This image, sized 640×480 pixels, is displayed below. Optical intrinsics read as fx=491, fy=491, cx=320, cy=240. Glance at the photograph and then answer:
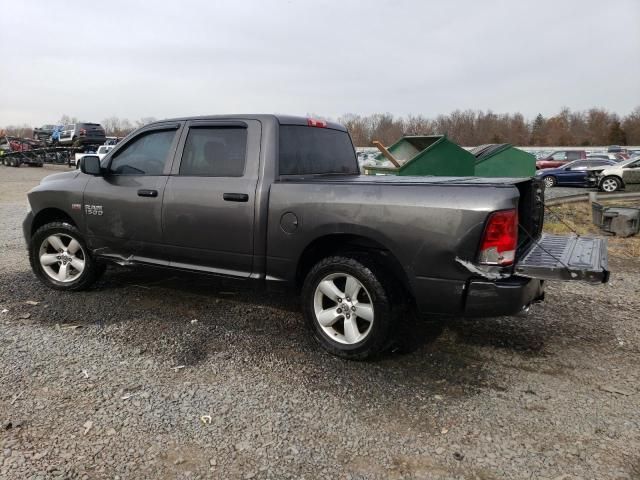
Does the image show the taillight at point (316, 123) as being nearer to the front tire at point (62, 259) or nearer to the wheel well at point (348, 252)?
the wheel well at point (348, 252)

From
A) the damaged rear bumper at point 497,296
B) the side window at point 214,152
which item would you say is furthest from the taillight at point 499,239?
the side window at point 214,152

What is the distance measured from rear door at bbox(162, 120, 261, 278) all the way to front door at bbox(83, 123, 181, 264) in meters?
0.15

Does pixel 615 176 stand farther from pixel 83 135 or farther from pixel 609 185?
pixel 83 135

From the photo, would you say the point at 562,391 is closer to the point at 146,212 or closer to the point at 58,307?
the point at 146,212

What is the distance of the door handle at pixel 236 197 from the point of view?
3968 millimetres

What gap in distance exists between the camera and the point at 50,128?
147 ft

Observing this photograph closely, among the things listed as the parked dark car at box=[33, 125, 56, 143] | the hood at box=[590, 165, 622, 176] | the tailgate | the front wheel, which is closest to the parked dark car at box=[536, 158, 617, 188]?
the hood at box=[590, 165, 622, 176]

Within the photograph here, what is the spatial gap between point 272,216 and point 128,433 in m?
1.83

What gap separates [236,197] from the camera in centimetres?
Answer: 400

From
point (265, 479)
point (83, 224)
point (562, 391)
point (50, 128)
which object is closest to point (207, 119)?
point (83, 224)

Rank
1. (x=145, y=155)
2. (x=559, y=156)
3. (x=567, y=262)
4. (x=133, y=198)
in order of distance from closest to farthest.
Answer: (x=567, y=262) < (x=133, y=198) < (x=145, y=155) < (x=559, y=156)

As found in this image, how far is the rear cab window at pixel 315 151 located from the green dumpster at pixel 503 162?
5.51 m

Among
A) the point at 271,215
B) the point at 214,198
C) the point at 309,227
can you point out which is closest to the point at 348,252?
the point at 309,227

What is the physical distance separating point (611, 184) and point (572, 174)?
9.71ft
